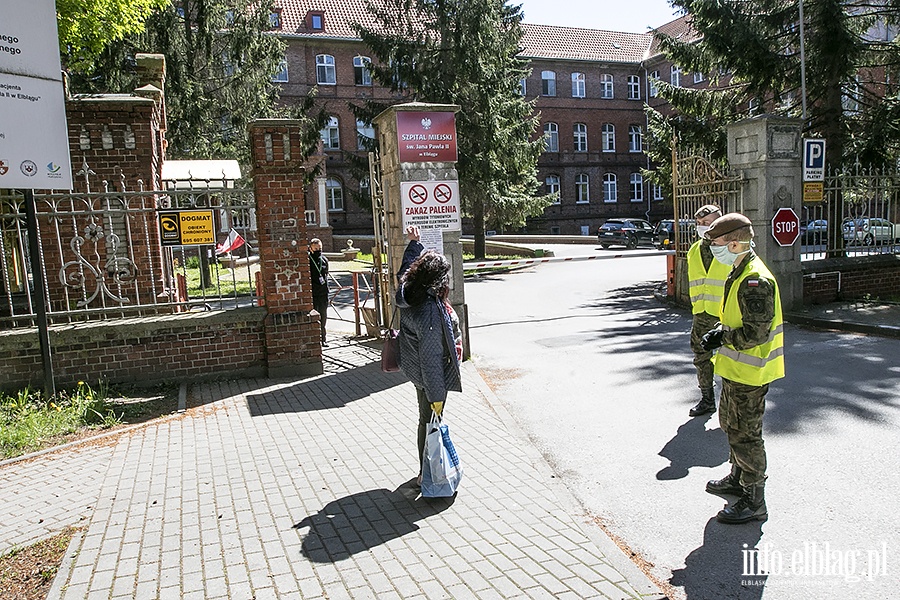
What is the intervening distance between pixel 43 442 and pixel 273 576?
3.90 m

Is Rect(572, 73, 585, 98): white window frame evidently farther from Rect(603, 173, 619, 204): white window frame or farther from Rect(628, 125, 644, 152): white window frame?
Rect(603, 173, 619, 204): white window frame

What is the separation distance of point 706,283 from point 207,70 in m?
19.5

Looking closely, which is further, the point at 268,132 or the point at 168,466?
the point at 268,132

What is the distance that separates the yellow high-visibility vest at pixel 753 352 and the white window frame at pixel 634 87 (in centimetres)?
5085

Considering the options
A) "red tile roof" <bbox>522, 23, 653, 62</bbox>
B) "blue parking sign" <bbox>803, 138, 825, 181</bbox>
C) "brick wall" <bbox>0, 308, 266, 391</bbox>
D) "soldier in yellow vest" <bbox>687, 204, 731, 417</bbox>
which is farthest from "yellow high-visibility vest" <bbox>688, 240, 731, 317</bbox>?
"red tile roof" <bbox>522, 23, 653, 62</bbox>

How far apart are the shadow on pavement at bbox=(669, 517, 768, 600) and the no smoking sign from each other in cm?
574

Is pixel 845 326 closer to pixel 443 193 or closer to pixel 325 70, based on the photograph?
pixel 443 193

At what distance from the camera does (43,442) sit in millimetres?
6457

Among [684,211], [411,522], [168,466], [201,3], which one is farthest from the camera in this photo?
[201,3]

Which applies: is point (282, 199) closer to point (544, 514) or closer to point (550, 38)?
point (544, 514)

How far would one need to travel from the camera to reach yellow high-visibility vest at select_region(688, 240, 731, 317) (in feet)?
20.1

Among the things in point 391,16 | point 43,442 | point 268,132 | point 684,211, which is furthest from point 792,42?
point 43,442

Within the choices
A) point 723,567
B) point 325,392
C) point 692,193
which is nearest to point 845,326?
point 692,193

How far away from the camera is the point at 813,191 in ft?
37.8
